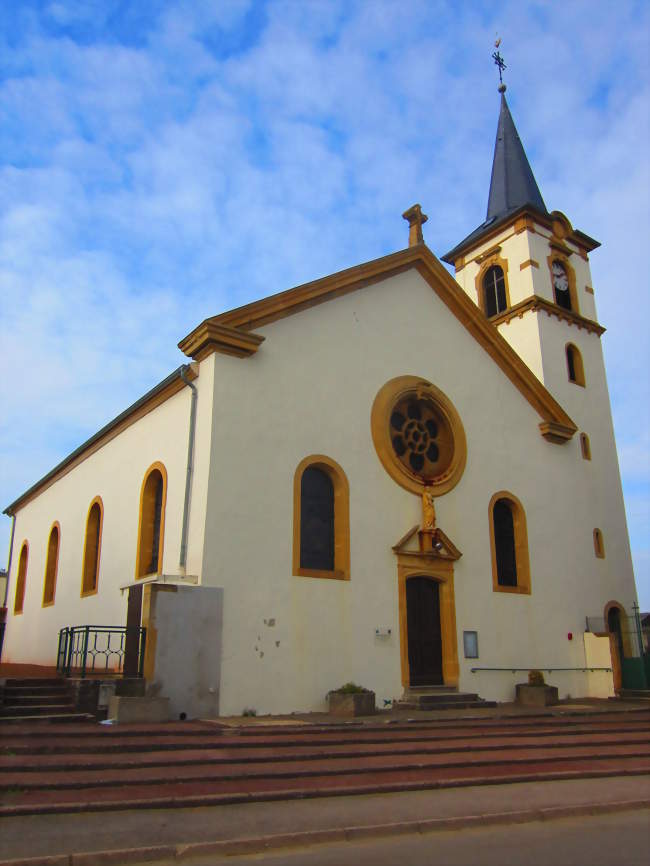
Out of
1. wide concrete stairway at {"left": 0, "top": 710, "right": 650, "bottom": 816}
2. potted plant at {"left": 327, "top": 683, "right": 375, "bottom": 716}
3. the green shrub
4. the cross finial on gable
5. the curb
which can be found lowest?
the curb

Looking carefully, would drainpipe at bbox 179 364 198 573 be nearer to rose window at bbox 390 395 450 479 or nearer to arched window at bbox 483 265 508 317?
rose window at bbox 390 395 450 479

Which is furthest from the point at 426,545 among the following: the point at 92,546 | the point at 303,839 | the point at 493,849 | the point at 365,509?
the point at 303,839

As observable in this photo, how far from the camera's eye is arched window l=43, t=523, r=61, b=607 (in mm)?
22703

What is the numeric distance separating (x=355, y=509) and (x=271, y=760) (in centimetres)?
682

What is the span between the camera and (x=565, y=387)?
23031 millimetres

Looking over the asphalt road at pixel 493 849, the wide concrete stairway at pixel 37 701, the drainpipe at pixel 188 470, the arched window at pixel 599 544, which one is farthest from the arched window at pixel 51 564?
the asphalt road at pixel 493 849

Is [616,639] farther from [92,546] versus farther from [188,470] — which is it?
[92,546]

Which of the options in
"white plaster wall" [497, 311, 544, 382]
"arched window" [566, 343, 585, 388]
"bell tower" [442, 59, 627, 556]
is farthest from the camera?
"arched window" [566, 343, 585, 388]

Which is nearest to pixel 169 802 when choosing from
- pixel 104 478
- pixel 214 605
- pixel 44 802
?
pixel 44 802

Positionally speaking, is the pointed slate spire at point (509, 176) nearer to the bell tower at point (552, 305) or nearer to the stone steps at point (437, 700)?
the bell tower at point (552, 305)

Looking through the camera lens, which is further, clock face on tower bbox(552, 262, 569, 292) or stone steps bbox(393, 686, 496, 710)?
clock face on tower bbox(552, 262, 569, 292)

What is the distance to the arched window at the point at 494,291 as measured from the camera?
81.6 ft

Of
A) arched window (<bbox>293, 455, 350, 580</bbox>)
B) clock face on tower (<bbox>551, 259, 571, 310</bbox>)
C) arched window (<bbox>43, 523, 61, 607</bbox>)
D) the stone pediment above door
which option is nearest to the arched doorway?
the stone pediment above door

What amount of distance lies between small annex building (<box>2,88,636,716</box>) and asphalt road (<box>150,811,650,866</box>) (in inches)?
252
